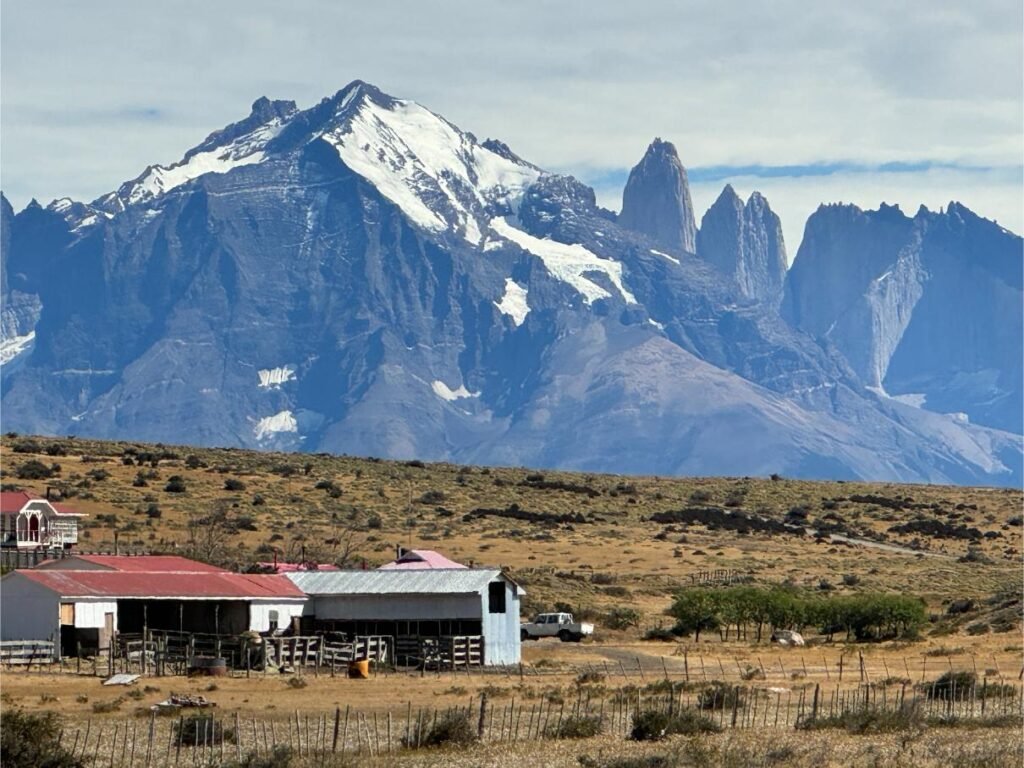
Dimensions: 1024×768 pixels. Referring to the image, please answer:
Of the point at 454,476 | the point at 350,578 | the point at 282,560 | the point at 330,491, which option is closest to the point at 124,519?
the point at 282,560

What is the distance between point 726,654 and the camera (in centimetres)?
6788

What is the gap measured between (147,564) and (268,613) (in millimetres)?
5201

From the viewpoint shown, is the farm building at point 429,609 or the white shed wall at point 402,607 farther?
the white shed wall at point 402,607

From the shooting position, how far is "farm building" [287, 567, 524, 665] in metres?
64.1

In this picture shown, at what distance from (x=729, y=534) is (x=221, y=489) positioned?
1060 inches

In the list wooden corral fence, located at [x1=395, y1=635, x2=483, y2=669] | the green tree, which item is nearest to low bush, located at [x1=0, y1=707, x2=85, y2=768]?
wooden corral fence, located at [x1=395, y1=635, x2=483, y2=669]

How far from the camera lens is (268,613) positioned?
210 feet

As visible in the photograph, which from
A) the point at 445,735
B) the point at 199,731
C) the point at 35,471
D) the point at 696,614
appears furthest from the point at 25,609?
the point at 35,471

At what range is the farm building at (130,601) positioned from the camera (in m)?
58.9

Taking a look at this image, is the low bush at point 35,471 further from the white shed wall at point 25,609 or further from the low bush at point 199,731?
the low bush at point 199,731

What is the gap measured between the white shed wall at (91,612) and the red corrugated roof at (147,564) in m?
3.81

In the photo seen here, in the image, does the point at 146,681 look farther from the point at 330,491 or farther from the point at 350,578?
the point at 330,491

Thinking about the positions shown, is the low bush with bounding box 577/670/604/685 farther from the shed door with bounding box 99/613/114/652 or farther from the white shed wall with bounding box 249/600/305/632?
the shed door with bounding box 99/613/114/652

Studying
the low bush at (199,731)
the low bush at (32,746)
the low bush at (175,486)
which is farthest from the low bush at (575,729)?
the low bush at (175,486)
